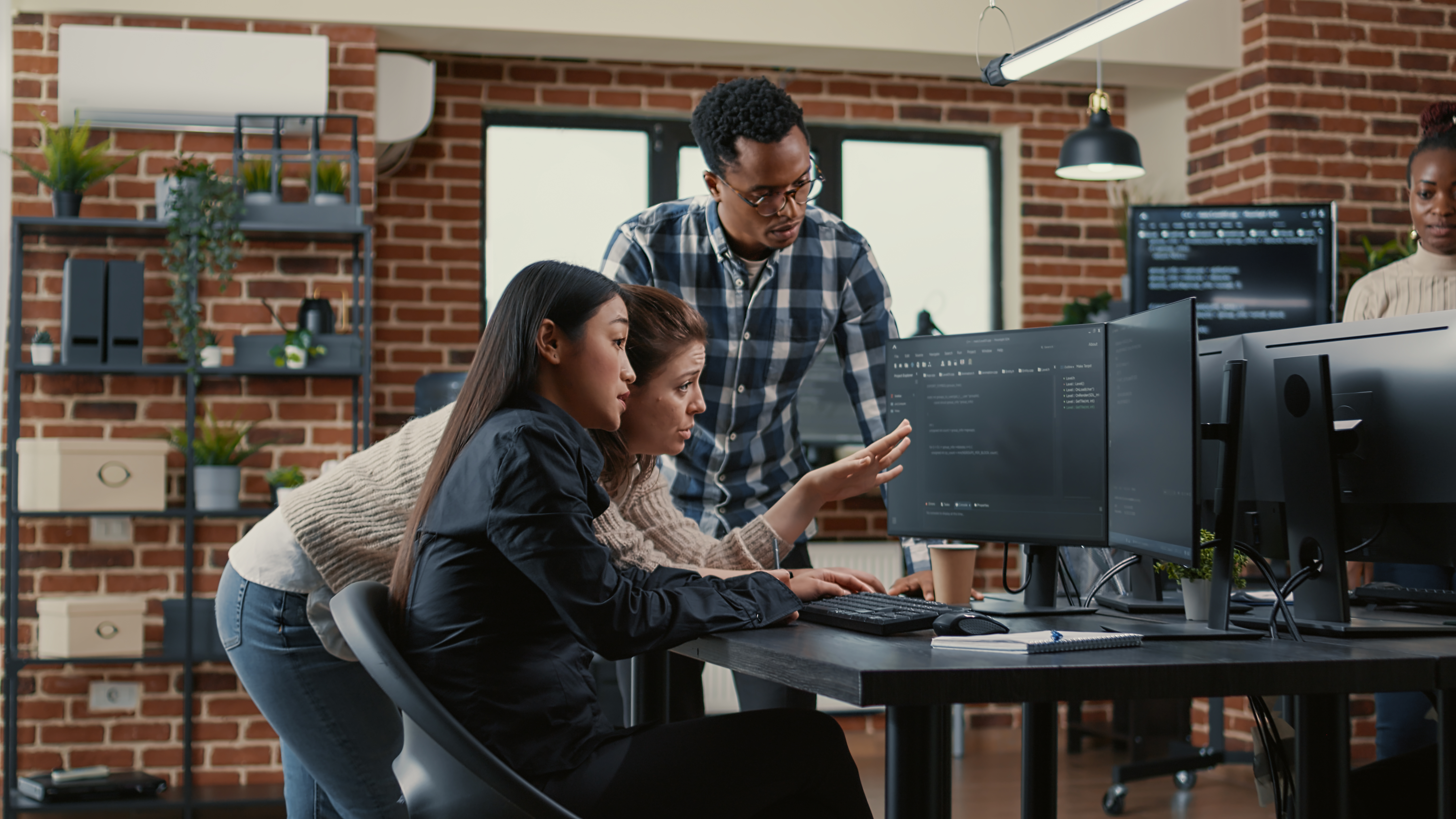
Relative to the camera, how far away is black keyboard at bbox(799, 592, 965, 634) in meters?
1.46

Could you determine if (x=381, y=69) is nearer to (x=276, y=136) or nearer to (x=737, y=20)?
(x=276, y=136)

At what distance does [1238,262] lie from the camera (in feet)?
13.8

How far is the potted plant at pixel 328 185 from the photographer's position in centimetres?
379

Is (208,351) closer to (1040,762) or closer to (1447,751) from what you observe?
(1040,762)

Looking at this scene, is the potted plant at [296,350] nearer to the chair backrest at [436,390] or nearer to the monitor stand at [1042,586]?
the chair backrest at [436,390]

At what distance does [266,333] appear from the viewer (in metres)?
3.82

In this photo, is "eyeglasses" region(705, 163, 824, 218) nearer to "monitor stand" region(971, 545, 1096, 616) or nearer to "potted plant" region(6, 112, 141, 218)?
"monitor stand" region(971, 545, 1096, 616)

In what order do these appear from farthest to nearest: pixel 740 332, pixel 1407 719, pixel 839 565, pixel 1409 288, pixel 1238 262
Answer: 1. pixel 839 565
2. pixel 1238 262
3. pixel 1409 288
4. pixel 1407 719
5. pixel 740 332

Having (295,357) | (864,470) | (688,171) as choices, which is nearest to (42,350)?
(295,357)

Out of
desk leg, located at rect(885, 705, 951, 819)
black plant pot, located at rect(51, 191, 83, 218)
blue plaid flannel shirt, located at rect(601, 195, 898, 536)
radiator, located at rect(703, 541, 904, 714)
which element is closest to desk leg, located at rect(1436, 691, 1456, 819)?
desk leg, located at rect(885, 705, 951, 819)

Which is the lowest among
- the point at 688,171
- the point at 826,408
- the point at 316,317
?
the point at 826,408

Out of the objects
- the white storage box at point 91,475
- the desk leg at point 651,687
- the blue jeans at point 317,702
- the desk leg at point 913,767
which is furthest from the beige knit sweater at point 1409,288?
the white storage box at point 91,475

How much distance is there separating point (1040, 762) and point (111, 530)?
306 centimetres

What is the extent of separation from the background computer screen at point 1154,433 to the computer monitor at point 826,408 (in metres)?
2.89
